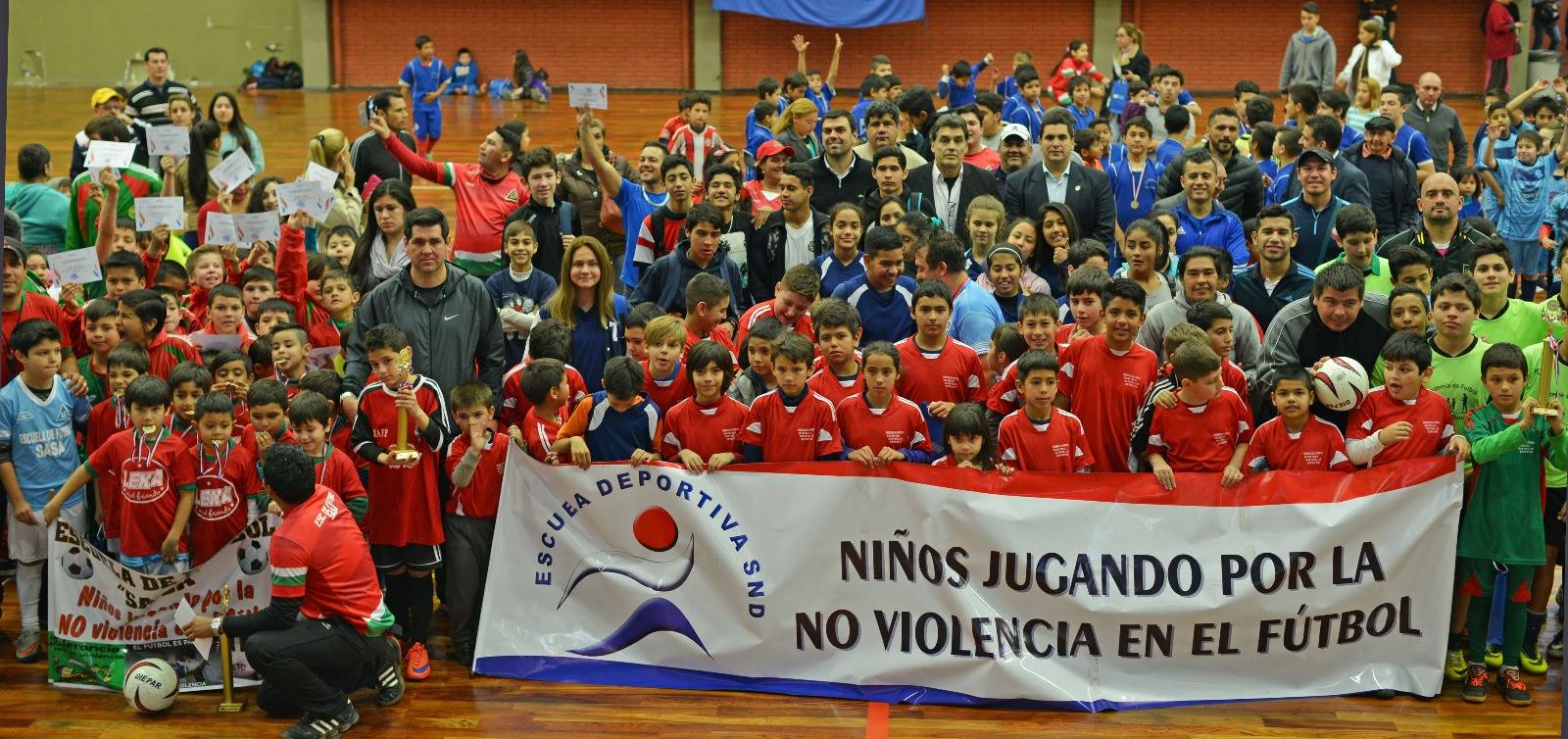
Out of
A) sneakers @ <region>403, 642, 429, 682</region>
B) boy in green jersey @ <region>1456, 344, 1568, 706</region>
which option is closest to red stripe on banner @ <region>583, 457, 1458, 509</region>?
boy in green jersey @ <region>1456, 344, 1568, 706</region>

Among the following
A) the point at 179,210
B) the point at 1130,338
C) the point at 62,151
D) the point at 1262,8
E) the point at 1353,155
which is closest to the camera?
the point at 1130,338

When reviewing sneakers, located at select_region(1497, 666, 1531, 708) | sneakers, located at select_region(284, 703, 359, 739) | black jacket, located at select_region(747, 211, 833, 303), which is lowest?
sneakers, located at select_region(284, 703, 359, 739)

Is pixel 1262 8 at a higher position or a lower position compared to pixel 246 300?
higher

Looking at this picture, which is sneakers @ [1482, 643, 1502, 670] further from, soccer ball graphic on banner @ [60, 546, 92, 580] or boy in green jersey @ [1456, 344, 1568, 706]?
soccer ball graphic on banner @ [60, 546, 92, 580]

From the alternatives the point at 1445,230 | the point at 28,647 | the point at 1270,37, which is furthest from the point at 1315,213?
the point at 1270,37

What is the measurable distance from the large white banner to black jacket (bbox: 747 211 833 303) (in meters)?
2.33

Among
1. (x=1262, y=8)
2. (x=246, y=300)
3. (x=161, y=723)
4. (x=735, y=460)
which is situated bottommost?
(x=161, y=723)

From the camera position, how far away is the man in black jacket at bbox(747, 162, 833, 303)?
853cm

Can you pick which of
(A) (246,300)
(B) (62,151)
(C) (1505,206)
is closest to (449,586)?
(A) (246,300)

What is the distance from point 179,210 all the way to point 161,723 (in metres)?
3.83

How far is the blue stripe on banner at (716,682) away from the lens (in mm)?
6352

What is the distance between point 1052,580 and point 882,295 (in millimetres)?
1880

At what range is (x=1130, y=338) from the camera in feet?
22.2

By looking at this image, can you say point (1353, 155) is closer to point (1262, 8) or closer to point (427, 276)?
point (427, 276)
